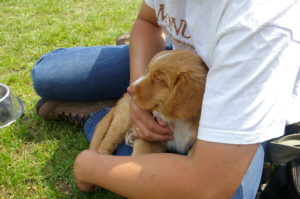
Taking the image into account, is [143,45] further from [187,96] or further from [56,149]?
[56,149]

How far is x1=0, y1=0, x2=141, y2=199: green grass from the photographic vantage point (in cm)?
219

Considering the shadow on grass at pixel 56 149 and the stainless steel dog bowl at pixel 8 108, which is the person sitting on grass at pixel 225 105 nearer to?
the shadow on grass at pixel 56 149

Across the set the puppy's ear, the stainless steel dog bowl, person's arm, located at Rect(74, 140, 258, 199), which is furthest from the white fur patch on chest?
the stainless steel dog bowl

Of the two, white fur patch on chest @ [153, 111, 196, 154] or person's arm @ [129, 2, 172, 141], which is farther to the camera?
person's arm @ [129, 2, 172, 141]

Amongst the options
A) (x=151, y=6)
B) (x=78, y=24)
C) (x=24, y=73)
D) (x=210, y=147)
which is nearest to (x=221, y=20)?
(x=210, y=147)

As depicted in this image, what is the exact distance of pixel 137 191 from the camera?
56.1 inches

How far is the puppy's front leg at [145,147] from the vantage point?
189cm

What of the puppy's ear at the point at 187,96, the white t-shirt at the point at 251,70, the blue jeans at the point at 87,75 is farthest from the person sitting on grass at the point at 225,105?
the blue jeans at the point at 87,75

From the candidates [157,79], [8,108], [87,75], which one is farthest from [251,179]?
[8,108]

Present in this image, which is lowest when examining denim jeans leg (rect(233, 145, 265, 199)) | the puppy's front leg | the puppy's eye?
the puppy's front leg

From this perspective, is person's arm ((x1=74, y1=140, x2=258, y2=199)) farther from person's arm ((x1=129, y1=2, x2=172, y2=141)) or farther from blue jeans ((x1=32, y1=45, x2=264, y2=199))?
blue jeans ((x1=32, y1=45, x2=264, y2=199))

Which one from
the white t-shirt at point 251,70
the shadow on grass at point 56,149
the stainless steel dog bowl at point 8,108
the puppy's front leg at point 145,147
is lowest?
the shadow on grass at point 56,149

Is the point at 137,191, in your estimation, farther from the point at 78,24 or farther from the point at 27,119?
the point at 78,24

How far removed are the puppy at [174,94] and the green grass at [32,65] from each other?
1.92 feet
